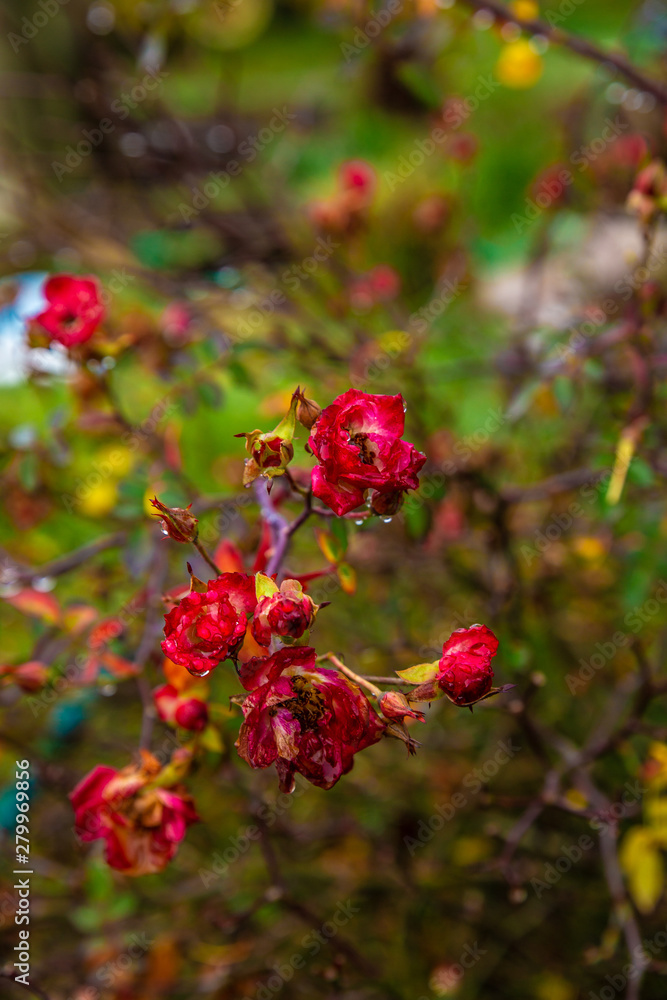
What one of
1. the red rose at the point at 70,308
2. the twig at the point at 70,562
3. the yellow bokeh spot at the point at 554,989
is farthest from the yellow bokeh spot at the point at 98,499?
the yellow bokeh spot at the point at 554,989

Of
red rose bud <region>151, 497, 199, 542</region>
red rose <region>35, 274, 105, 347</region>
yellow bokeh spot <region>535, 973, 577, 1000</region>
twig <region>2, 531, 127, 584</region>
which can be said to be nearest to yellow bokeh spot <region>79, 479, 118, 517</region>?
twig <region>2, 531, 127, 584</region>

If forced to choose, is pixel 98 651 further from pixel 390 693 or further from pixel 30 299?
pixel 30 299

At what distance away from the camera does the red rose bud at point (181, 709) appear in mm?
570

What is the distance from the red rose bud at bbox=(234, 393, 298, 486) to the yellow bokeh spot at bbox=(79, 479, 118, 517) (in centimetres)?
72

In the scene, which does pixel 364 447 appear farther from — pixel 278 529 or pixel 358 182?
pixel 358 182

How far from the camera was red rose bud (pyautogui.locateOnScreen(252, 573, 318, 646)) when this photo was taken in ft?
1.39

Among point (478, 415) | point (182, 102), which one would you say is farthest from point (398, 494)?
point (182, 102)

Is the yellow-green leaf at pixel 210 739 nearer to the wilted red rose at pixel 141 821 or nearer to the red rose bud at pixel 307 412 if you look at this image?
the wilted red rose at pixel 141 821

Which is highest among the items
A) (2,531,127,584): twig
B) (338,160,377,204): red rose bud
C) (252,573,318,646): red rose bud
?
(252,573,318,646): red rose bud

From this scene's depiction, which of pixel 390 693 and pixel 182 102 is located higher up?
pixel 390 693

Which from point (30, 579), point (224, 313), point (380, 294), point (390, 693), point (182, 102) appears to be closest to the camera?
point (390, 693)

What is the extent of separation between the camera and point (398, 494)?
46cm

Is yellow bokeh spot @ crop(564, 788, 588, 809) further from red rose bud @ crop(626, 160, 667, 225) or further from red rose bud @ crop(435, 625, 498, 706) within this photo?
red rose bud @ crop(626, 160, 667, 225)

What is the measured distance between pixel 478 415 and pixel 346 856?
129 centimetres
